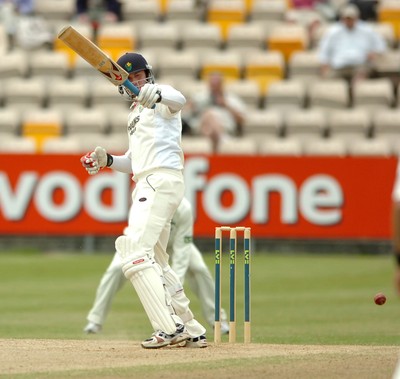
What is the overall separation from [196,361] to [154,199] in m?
1.21

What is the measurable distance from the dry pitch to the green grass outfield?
1552 mm

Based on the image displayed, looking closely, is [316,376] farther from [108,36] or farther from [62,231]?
[108,36]

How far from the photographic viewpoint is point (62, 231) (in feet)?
59.4

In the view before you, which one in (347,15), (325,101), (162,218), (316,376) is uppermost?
(347,15)

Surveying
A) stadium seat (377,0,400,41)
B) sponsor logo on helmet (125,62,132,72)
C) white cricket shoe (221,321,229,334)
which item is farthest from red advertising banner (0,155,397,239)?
sponsor logo on helmet (125,62,132,72)

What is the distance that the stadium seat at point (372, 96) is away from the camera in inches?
752

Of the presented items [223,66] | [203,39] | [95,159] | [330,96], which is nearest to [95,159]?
[95,159]

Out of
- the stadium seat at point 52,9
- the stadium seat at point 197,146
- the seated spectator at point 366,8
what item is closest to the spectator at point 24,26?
the stadium seat at point 52,9

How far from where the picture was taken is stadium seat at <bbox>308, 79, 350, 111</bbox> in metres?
19.2

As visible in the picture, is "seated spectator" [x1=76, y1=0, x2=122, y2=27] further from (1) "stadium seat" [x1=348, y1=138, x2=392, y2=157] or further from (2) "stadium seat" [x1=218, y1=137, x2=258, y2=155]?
(1) "stadium seat" [x1=348, y1=138, x2=392, y2=157]

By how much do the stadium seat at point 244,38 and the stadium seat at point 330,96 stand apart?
146 centimetres

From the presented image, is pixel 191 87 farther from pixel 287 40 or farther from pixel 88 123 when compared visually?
pixel 287 40

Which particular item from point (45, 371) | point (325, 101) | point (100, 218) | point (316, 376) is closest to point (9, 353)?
point (45, 371)

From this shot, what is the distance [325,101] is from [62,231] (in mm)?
4352
